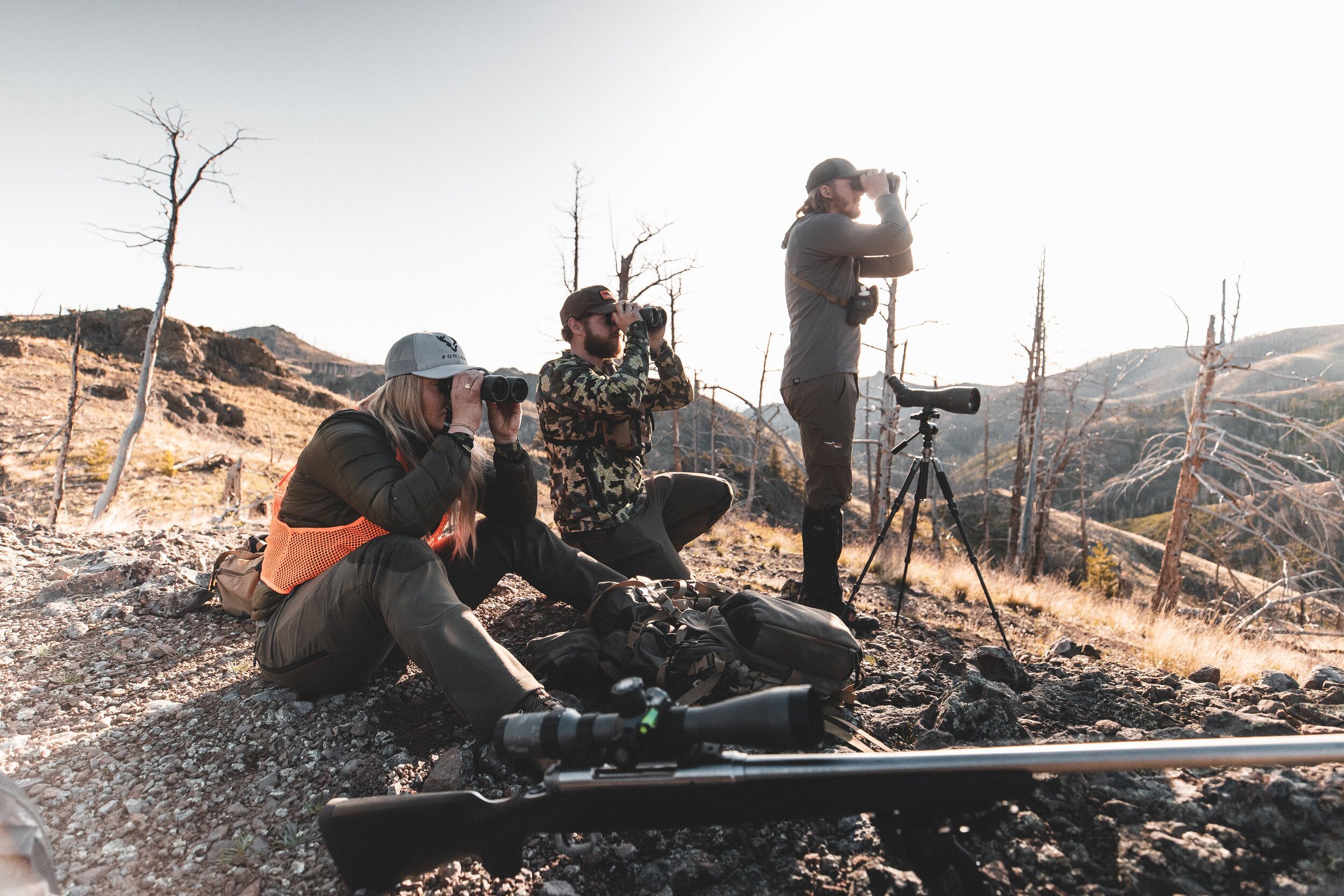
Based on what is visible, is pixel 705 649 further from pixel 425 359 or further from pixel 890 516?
pixel 890 516

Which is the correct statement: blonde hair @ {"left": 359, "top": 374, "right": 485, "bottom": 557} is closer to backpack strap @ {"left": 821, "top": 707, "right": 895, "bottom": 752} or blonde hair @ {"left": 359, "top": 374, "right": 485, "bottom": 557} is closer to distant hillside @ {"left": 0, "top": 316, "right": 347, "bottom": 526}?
backpack strap @ {"left": 821, "top": 707, "right": 895, "bottom": 752}

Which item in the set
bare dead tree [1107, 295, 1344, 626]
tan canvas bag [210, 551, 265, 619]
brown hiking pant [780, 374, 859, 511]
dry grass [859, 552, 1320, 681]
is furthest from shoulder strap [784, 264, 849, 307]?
bare dead tree [1107, 295, 1344, 626]

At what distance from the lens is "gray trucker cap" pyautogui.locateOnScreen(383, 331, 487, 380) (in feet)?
8.93

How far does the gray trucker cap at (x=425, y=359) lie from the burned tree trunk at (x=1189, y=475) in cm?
1149

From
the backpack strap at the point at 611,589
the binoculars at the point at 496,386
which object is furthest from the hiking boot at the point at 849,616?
the binoculars at the point at 496,386

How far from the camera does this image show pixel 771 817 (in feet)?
4.31

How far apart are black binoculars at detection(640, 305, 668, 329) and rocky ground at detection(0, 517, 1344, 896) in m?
1.73

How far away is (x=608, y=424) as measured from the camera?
3648 mm

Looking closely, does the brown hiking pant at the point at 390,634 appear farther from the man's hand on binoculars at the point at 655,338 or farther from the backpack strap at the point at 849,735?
the man's hand on binoculars at the point at 655,338

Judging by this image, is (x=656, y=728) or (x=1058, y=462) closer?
(x=656, y=728)

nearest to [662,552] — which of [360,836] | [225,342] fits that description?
[360,836]

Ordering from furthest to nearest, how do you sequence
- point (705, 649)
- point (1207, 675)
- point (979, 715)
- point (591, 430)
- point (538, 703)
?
point (591, 430)
point (1207, 675)
point (705, 649)
point (979, 715)
point (538, 703)

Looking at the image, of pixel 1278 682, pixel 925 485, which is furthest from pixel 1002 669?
pixel 1278 682

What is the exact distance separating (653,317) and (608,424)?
0.68 metres
